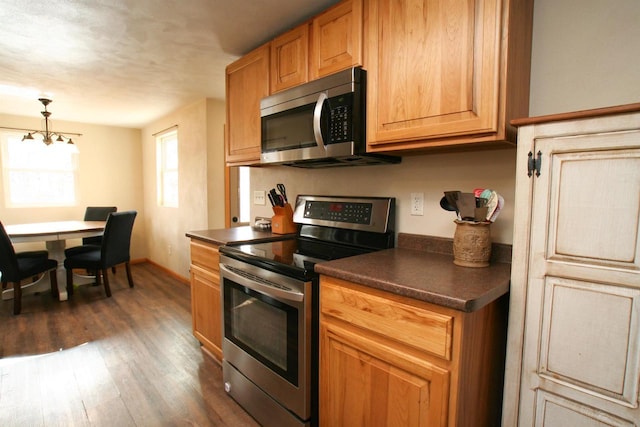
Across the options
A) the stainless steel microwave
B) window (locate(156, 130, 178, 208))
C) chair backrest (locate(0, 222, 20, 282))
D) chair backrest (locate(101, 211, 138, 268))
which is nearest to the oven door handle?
the stainless steel microwave

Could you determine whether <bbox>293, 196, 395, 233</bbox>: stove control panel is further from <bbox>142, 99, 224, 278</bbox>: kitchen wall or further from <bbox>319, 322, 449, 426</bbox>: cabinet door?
<bbox>142, 99, 224, 278</bbox>: kitchen wall

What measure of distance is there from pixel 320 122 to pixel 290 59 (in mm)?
546

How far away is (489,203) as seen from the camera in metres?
1.24

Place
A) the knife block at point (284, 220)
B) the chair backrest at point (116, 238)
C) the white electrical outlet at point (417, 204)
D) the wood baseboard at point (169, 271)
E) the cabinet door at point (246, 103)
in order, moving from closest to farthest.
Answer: the white electrical outlet at point (417, 204) < the cabinet door at point (246, 103) < the knife block at point (284, 220) < the chair backrest at point (116, 238) < the wood baseboard at point (169, 271)

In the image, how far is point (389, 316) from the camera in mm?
1075

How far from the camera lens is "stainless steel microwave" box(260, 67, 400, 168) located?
1.49 meters

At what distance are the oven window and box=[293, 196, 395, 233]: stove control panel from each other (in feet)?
2.01

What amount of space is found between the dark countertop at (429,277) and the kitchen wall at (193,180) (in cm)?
274

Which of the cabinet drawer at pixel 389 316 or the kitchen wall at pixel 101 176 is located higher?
the kitchen wall at pixel 101 176

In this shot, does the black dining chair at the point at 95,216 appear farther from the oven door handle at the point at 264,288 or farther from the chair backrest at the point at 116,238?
the oven door handle at the point at 264,288

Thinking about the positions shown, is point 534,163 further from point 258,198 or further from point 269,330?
point 258,198

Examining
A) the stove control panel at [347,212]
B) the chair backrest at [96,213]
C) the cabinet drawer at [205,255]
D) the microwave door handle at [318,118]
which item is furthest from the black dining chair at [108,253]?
the microwave door handle at [318,118]

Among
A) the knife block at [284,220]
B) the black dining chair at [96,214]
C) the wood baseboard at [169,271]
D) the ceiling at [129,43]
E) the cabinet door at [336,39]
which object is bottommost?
the wood baseboard at [169,271]

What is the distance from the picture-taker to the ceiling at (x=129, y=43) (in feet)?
5.73
